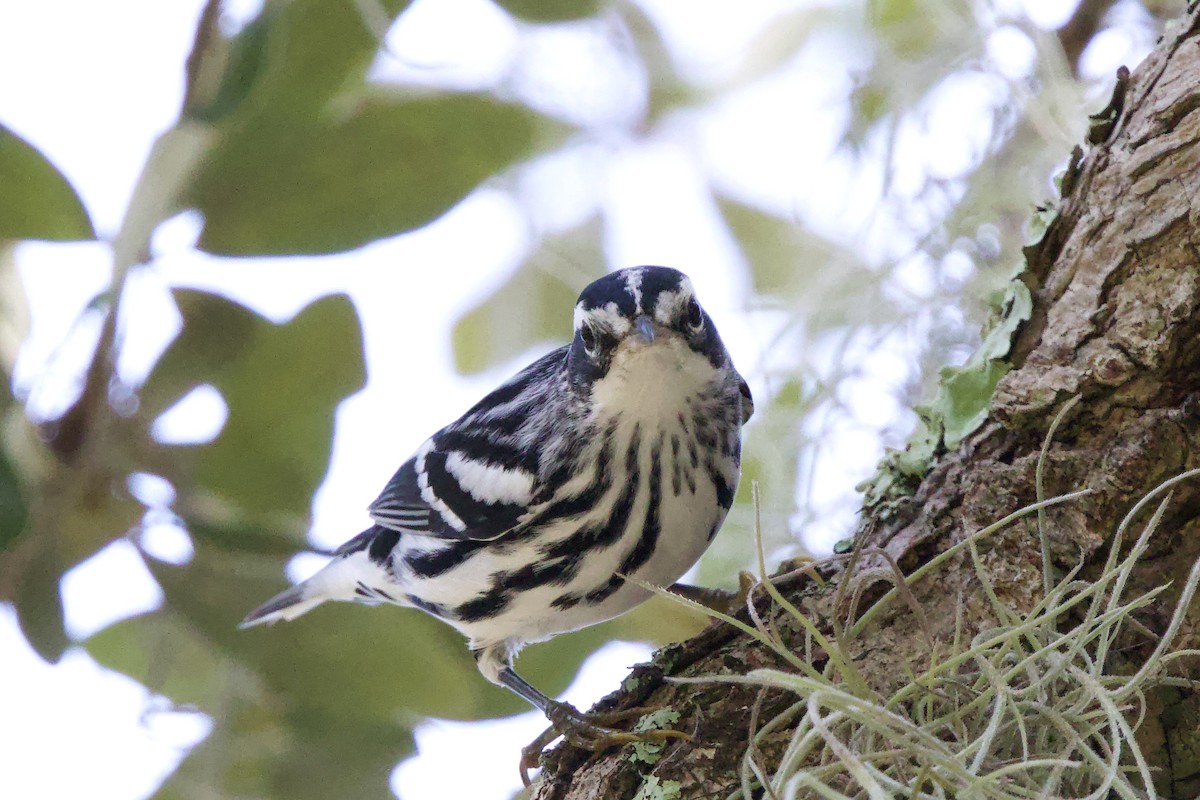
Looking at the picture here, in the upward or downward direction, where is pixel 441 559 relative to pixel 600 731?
upward

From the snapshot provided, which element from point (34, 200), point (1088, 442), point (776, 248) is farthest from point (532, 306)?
point (1088, 442)

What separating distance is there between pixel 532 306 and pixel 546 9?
517mm

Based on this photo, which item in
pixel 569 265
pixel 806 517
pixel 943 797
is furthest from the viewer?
pixel 569 265

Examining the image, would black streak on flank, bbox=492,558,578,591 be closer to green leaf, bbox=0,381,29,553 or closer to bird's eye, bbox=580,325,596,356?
bird's eye, bbox=580,325,596,356

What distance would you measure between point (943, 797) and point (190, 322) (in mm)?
A: 1184

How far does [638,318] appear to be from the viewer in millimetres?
1383

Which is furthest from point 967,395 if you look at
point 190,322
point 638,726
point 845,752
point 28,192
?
point 28,192

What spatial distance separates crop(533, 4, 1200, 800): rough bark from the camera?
1.06 m

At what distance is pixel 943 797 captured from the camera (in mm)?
811

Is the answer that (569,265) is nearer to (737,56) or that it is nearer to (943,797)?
(737,56)

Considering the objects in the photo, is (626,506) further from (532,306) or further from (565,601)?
(532,306)

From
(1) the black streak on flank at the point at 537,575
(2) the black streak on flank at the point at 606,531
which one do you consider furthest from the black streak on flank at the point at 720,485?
(1) the black streak on flank at the point at 537,575

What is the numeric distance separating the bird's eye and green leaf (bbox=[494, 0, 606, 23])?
486 mm

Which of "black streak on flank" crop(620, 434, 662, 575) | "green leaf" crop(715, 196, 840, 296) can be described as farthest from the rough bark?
"green leaf" crop(715, 196, 840, 296)
